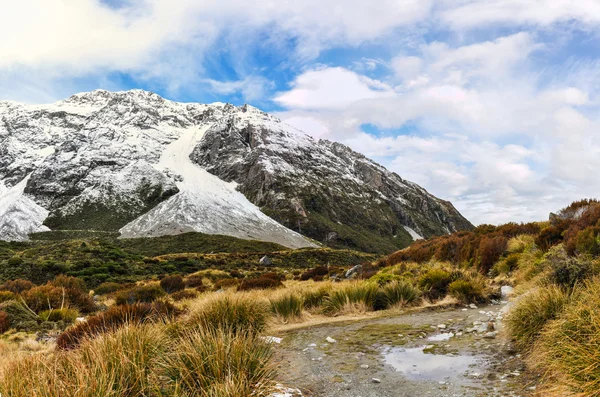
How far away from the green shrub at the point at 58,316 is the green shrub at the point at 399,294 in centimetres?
1007

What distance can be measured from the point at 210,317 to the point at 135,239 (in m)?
115

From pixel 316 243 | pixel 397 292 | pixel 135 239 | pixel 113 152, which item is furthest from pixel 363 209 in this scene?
pixel 397 292

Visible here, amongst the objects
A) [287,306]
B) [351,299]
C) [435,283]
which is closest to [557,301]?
[351,299]

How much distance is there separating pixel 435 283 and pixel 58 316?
40.9 feet

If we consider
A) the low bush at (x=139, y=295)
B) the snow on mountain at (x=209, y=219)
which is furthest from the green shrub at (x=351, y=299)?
the snow on mountain at (x=209, y=219)

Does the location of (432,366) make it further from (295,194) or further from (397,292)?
(295,194)

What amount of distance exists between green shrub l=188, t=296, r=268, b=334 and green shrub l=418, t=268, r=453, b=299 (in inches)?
251

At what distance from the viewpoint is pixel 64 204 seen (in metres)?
155

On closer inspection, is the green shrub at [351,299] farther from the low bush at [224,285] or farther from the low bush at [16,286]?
the low bush at [16,286]

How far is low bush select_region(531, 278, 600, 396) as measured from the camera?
11.7 ft

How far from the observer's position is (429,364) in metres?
5.95

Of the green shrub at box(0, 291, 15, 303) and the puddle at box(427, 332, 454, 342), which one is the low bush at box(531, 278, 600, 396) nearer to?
the puddle at box(427, 332, 454, 342)

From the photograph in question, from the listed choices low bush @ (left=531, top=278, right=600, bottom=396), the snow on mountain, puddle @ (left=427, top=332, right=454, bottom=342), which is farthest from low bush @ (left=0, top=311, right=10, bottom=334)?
the snow on mountain

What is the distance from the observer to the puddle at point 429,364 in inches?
213
